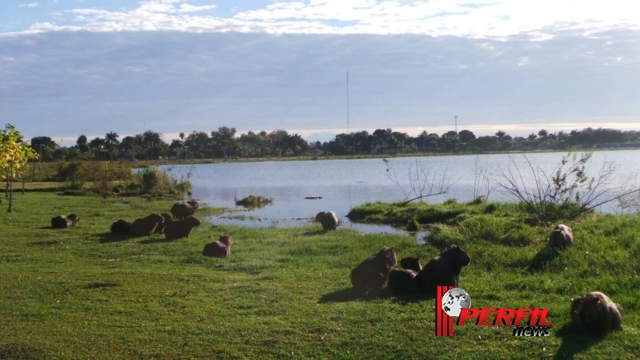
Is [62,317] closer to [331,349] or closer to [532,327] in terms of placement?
[331,349]

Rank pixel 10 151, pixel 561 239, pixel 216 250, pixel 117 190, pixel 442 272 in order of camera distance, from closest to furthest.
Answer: pixel 442 272 → pixel 561 239 → pixel 216 250 → pixel 10 151 → pixel 117 190

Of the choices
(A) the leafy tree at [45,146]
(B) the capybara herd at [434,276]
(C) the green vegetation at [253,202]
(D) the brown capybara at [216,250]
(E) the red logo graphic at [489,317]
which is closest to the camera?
(B) the capybara herd at [434,276]

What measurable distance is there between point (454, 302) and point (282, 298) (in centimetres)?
235

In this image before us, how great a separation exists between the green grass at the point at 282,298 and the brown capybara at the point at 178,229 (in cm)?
81

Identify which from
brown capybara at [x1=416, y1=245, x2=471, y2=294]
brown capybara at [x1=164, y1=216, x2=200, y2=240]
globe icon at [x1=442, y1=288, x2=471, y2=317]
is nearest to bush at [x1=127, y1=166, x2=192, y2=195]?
brown capybara at [x1=164, y1=216, x2=200, y2=240]

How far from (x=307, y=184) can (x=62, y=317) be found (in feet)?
119

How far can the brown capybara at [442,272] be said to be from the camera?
306 inches

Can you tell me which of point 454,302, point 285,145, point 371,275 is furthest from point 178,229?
point 285,145

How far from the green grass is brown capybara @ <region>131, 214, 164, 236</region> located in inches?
57.5

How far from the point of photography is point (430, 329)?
6227 mm

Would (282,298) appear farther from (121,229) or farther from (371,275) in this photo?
(121,229)

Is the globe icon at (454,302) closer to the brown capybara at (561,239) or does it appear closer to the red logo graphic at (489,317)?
the red logo graphic at (489,317)

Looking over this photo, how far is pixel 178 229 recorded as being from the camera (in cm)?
1486

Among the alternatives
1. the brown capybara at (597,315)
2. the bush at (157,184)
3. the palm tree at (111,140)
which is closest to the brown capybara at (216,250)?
the brown capybara at (597,315)
